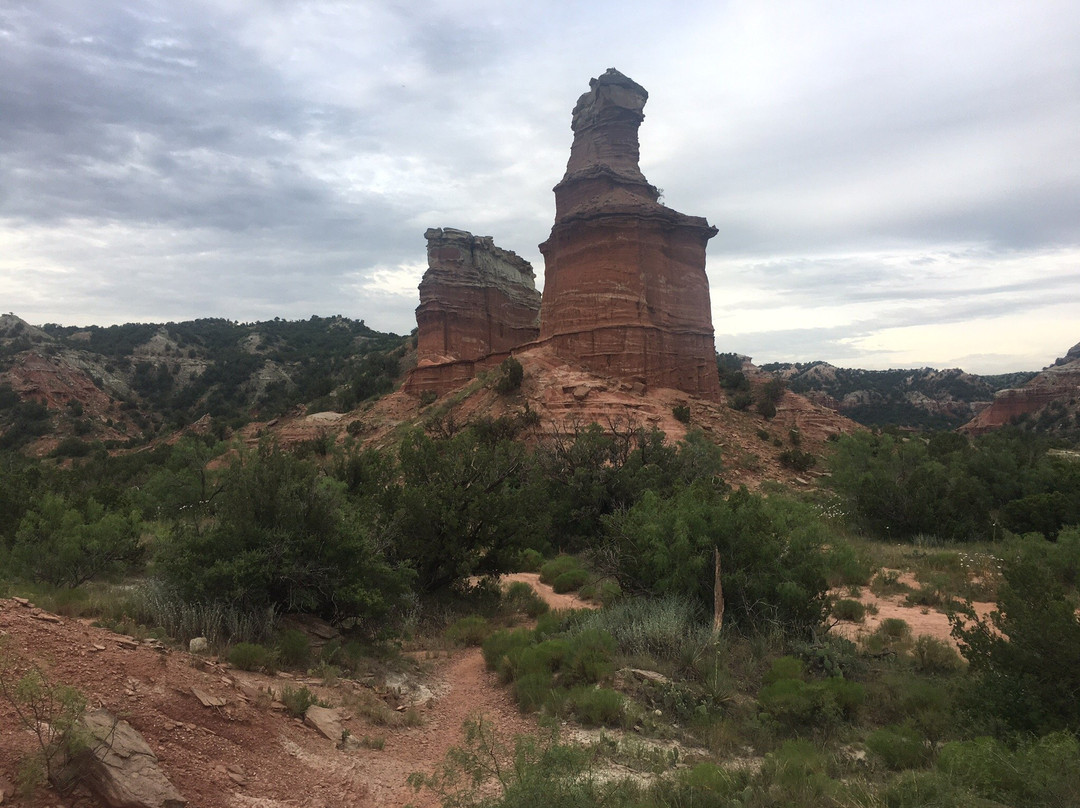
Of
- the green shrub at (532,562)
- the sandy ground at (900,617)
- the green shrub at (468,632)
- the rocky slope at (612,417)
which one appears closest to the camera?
the sandy ground at (900,617)

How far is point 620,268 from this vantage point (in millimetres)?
33031

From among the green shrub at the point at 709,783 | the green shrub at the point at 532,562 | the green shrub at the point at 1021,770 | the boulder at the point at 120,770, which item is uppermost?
the boulder at the point at 120,770

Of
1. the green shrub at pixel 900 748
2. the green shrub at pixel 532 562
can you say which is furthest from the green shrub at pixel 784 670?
the green shrub at pixel 532 562

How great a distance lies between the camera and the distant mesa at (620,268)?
108ft

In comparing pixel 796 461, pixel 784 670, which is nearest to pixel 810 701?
pixel 784 670

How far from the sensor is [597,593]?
12.0 metres

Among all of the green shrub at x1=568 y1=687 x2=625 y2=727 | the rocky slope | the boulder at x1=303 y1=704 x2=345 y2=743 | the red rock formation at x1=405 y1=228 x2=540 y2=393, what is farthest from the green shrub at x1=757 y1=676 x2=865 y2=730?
the red rock formation at x1=405 y1=228 x2=540 y2=393

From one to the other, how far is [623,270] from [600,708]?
29331mm

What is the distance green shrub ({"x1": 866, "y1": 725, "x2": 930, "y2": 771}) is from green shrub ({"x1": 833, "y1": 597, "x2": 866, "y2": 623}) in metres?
4.85

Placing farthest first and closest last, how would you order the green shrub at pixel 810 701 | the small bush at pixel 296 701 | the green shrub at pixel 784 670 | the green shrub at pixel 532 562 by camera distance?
the green shrub at pixel 532 562
the green shrub at pixel 784 670
the green shrub at pixel 810 701
the small bush at pixel 296 701

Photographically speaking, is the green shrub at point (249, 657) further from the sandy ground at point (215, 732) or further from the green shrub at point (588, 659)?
the green shrub at point (588, 659)

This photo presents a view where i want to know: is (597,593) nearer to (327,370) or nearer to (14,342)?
(327,370)

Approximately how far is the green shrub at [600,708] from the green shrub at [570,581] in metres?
6.77

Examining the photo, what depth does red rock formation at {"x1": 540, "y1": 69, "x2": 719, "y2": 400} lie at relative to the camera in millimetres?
32781
